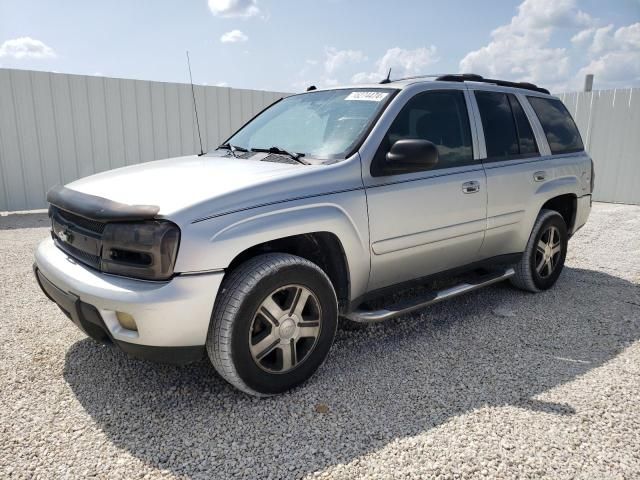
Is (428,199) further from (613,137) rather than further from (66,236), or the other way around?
(613,137)

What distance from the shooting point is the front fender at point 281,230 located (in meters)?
2.36

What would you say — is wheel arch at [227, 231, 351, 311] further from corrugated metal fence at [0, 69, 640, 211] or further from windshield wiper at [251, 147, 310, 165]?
corrugated metal fence at [0, 69, 640, 211]

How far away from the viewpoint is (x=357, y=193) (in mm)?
2949

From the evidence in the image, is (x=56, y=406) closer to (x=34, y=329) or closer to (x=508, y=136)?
(x=34, y=329)

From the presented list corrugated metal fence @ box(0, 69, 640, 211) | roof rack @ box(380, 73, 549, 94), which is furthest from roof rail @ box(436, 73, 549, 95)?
corrugated metal fence @ box(0, 69, 640, 211)

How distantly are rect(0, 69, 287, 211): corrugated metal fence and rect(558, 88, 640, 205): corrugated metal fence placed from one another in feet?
27.8

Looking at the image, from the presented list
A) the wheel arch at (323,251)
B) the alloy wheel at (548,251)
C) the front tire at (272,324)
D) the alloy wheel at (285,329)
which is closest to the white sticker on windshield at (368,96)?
the wheel arch at (323,251)

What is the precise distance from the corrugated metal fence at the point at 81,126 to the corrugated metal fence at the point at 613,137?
8476mm

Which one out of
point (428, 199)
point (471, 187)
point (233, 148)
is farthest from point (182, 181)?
point (471, 187)

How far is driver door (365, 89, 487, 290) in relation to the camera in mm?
3082

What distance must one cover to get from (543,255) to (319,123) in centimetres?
255

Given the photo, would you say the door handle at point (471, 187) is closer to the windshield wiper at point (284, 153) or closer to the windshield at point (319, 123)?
the windshield at point (319, 123)

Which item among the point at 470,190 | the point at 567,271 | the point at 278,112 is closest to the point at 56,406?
the point at 278,112

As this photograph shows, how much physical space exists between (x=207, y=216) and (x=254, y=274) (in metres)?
0.39
